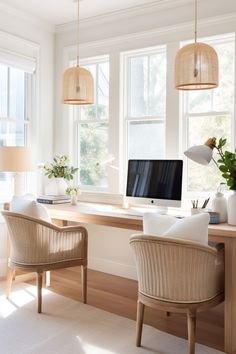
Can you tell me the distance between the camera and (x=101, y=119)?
4.32 metres

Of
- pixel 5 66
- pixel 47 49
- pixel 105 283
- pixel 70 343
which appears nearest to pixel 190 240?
pixel 70 343

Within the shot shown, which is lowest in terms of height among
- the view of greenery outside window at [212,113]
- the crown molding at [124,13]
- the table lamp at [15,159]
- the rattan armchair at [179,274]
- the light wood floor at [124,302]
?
the light wood floor at [124,302]

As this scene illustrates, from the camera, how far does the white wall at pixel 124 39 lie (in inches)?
137

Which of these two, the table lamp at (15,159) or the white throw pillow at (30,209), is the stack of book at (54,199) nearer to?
the table lamp at (15,159)

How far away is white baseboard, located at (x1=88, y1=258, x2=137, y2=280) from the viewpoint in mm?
3994

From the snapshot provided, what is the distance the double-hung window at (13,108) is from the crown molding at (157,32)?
0.69 metres

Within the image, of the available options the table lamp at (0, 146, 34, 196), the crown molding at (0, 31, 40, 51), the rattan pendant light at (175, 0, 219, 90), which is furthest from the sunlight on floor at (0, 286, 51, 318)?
the crown molding at (0, 31, 40, 51)

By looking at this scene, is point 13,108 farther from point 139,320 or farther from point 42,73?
point 139,320

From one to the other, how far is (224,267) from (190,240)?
1.44 ft

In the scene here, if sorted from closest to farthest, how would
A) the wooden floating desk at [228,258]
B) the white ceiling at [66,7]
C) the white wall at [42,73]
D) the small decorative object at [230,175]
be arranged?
the wooden floating desk at [228,258], the small decorative object at [230,175], the white ceiling at [66,7], the white wall at [42,73]

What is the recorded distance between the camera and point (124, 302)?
3338 millimetres

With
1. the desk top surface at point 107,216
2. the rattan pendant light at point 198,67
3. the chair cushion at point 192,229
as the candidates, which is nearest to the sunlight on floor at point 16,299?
the desk top surface at point 107,216

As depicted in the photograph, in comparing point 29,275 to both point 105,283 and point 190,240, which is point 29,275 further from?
point 190,240

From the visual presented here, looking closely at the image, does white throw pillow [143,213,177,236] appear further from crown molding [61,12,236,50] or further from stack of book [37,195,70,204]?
crown molding [61,12,236,50]
